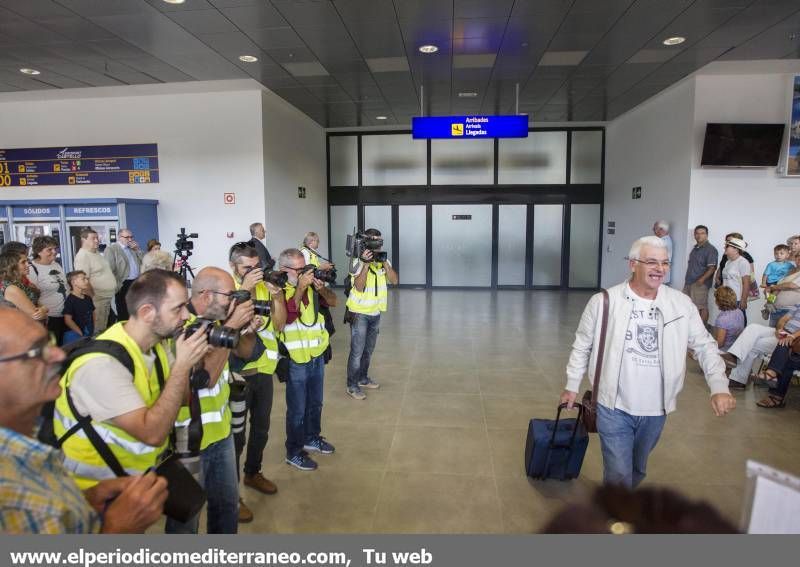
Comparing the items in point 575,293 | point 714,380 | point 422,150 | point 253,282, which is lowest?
point 575,293

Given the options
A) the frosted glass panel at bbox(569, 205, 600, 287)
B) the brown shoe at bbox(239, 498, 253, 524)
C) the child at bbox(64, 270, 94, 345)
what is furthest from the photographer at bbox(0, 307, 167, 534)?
the frosted glass panel at bbox(569, 205, 600, 287)

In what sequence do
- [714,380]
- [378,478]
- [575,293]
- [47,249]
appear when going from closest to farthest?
1. [714,380]
2. [378,478]
3. [47,249]
4. [575,293]

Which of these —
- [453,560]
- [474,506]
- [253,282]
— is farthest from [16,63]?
[453,560]

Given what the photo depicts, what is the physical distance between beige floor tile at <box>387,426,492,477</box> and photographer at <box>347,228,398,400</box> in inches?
37.6

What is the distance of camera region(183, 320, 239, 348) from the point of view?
175 centimetres

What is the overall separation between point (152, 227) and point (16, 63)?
289 cm

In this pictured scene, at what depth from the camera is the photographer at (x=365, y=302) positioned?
4.61m

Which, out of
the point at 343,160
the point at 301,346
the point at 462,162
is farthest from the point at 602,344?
the point at 343,160

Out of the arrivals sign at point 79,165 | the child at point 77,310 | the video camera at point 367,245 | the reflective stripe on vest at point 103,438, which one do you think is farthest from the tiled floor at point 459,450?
the arrivals sign at point 79,165

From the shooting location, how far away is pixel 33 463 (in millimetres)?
1093

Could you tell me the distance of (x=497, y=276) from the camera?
12453mm

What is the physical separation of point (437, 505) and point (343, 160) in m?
10.7

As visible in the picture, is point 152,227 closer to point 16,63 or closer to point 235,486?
point 16,63

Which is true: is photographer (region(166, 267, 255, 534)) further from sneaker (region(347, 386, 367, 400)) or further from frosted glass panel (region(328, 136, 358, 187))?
frosted glass panel (region(328, 136, 358, 187))
